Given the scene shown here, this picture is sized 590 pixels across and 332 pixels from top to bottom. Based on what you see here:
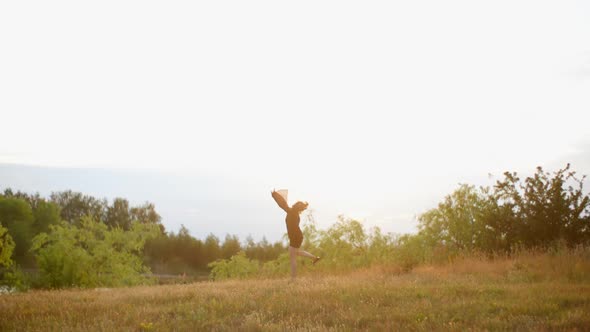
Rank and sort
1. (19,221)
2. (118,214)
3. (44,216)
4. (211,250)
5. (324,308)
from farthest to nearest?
1. (118,214)
2. (44,216)
3. (19,221)
4. (211,250)
5. (324,308)

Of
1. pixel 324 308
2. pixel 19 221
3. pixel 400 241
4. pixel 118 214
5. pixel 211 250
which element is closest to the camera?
pixel 324 308

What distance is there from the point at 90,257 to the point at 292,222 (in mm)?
21325

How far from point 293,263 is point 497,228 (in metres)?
12.3

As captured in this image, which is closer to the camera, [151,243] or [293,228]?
[293,228]

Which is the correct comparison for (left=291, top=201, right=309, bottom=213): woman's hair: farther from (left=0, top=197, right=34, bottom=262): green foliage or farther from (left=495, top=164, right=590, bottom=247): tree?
(left=0, top=197, right=34, bottom=262): green foliage

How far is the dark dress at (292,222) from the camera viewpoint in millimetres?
15586

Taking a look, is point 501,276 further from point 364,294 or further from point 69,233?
point 69,233

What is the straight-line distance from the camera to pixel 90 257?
32.1 metres

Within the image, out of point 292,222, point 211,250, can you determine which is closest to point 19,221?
point 211,250

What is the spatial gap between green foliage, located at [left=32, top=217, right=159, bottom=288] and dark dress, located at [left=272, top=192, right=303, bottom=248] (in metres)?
18.7

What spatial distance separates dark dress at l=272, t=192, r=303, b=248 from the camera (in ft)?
51.1

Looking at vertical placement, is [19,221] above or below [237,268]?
above

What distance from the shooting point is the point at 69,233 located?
112 feet

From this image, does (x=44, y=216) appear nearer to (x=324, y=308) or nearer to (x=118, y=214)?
(x=118, y=214)
